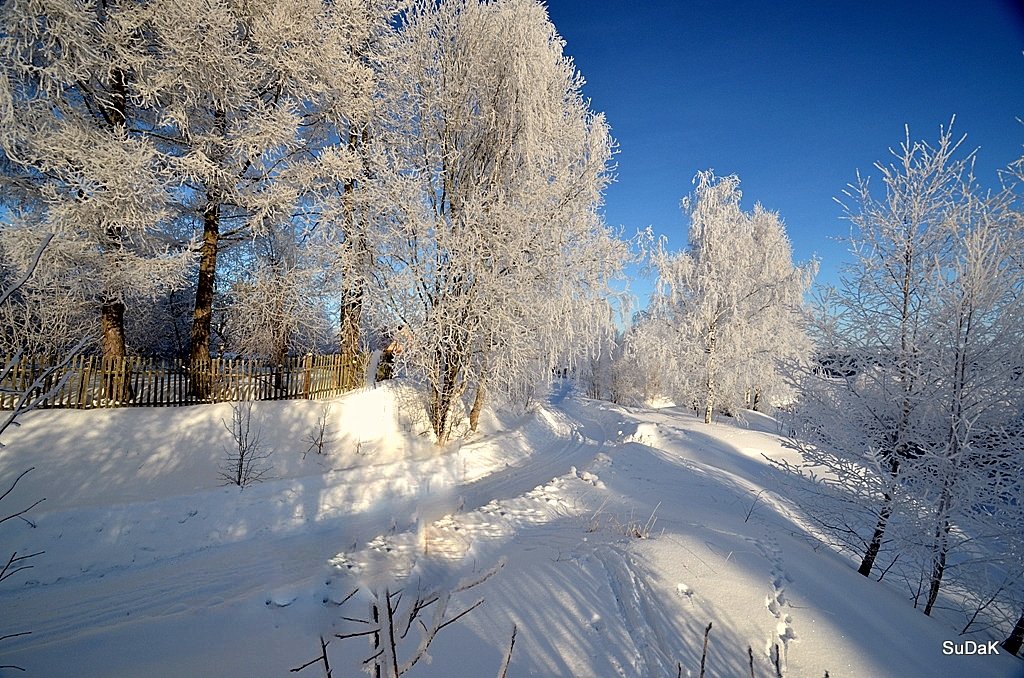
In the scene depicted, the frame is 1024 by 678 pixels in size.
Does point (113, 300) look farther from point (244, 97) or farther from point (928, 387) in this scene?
point (928, 387)

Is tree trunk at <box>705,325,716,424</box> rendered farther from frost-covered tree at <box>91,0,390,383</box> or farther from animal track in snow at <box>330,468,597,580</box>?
frost-covered tree at <box>91,0,390,383</box>

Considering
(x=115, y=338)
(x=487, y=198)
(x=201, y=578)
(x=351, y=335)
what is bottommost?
(x=201, y=578)

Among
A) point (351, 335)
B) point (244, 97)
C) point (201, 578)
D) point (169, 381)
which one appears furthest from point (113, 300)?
point (201, 578)

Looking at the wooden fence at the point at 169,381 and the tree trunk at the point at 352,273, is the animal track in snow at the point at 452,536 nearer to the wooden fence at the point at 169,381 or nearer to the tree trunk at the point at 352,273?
the wooden fence at the point at 169,381

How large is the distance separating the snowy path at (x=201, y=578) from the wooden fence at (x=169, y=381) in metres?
3.12

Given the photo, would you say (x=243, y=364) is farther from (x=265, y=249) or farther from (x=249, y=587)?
(x=249, y=587)

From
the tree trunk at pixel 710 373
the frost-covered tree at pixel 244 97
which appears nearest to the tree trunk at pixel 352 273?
the frost-covered tree at pixel 244 97

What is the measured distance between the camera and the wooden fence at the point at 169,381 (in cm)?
723

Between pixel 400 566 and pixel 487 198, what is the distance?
705cm

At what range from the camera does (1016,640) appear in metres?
4.54

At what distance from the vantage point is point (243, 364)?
31.7ft

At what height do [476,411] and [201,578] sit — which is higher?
[476,411]

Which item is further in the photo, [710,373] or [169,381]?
[710,373]

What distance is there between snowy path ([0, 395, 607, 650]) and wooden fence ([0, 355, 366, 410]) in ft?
10.2
